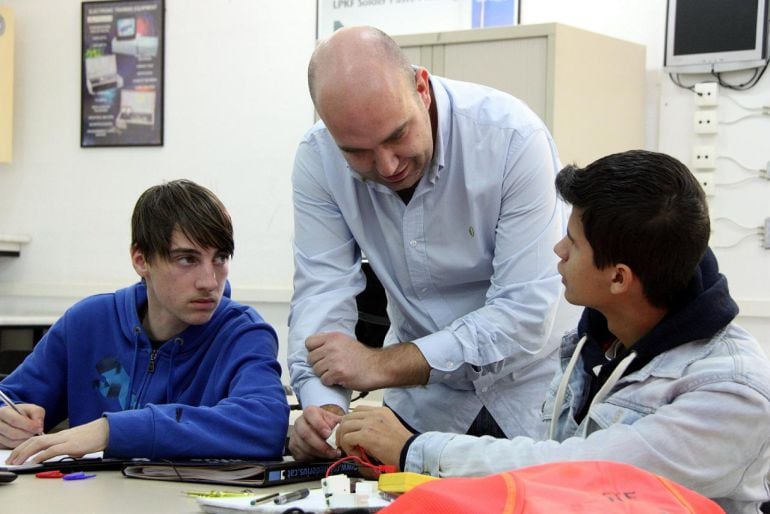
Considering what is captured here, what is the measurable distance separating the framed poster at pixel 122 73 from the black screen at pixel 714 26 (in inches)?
102

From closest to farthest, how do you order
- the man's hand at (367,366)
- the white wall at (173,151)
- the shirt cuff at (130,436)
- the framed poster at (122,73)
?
the shirt cuff at (130,436) → the man's hand at (367,366) → the white wall at (173,151) → the framed poster at (122,73)

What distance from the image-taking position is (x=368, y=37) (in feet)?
5.51

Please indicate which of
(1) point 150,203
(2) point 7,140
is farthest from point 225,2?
(1) point 150,203

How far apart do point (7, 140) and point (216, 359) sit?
372cm

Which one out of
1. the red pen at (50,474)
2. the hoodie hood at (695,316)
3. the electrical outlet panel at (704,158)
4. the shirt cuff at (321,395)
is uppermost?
the electrical outlet panel at (704,158)

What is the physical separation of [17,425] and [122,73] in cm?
361

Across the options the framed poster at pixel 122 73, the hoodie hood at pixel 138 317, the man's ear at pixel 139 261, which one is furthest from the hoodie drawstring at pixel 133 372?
the framed poster at pixel 122 73

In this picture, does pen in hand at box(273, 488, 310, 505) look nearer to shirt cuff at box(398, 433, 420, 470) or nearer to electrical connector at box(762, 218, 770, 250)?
A: shirt cuff at box(398, 433, 420, 470)

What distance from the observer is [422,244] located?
1.85 metres

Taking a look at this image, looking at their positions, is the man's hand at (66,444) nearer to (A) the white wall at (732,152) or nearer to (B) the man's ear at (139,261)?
(B) the man's ear at (139,261)

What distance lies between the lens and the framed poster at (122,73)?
5.00m

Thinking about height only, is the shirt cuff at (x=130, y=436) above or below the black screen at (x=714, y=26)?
below

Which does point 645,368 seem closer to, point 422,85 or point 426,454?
point 426,454

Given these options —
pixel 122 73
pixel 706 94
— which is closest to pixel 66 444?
pixel 706 94
